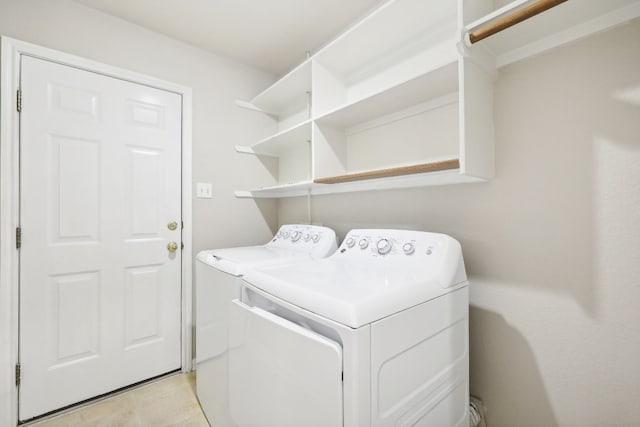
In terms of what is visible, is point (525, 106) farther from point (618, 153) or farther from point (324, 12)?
point (324, 12)

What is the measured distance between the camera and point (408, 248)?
1200 millimetres

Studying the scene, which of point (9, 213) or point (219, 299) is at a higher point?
point (9, 213)

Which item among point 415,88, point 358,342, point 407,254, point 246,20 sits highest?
point 246,20

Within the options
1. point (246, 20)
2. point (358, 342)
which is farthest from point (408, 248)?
point (246, 20)

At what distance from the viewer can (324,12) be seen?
174 cm

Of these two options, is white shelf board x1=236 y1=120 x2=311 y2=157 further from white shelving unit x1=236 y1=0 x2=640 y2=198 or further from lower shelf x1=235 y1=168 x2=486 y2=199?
lower shelf x1=235 y1=168 x2=486 y2=199

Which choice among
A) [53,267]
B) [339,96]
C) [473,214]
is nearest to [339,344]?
[473,214]

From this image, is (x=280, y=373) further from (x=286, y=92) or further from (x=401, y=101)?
(x=286, y=92)

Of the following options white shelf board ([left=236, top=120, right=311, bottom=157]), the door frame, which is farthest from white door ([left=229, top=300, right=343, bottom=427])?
the door frame

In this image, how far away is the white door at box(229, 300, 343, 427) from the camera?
73 centimetres

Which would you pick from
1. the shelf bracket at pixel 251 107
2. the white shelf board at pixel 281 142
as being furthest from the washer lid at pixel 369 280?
the shelf bracket at pixel 251 107

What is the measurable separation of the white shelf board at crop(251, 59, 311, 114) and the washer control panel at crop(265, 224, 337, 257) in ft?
3.36

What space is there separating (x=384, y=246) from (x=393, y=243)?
0.04 metres

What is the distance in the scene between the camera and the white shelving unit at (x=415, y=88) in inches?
38.9
